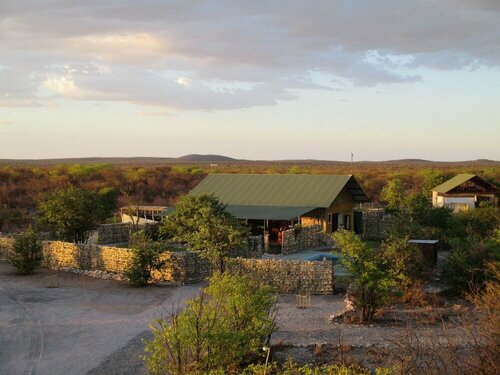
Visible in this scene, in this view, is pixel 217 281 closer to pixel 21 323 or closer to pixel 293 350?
pixel 293 350

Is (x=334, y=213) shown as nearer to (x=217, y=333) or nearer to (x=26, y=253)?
(x=26, y=253)

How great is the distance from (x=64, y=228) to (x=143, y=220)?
774 cm

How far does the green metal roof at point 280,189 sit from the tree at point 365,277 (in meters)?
16.8

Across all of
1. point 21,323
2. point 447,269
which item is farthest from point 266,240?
point 21,323

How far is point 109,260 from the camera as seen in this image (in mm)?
24422

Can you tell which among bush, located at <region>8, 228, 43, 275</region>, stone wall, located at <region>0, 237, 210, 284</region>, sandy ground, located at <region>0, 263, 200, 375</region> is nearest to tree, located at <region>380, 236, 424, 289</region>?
sandy ground, located at <region>0, 263, 200, 375</region>

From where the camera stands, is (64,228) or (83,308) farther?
(64,228)

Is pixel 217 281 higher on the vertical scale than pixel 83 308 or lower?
higher

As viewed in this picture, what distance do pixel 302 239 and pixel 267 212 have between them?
392 centimetres

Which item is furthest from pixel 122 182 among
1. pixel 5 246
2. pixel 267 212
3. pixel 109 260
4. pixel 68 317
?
pixel 68 317

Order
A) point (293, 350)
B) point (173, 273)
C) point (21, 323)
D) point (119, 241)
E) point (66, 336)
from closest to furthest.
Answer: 1. point (293, 350)
2. point (66, 336)
3. point (21, 323)
4. point (173, 273)
5. point (119, 241)

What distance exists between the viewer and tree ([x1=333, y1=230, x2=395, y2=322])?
1697cm

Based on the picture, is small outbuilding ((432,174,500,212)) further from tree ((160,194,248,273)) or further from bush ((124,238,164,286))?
bush ((124,238,164,286))

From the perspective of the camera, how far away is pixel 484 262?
19422 mm
